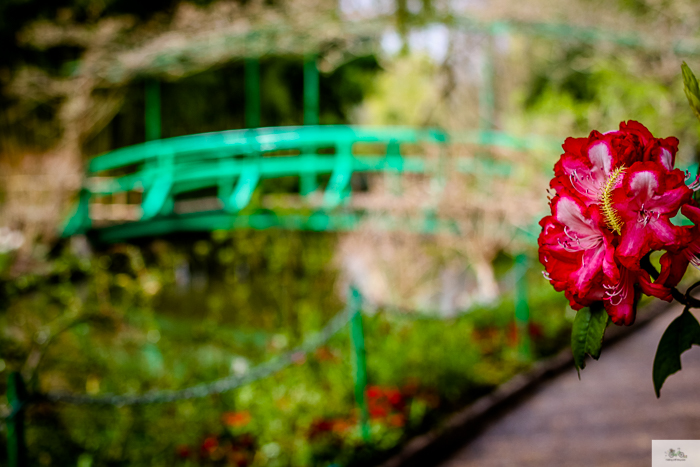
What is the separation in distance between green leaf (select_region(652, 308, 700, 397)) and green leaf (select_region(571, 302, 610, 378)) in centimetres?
8

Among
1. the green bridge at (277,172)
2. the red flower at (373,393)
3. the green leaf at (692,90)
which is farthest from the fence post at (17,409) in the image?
the green bridge at (277,172)

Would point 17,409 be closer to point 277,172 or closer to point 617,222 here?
point 617,222

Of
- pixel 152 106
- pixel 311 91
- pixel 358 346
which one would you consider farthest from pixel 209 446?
pixel 311 91

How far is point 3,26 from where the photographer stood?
33.4 feet

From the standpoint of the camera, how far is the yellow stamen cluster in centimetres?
66

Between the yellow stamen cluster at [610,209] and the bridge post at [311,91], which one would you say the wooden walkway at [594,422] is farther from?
the bridge post at [311,91]

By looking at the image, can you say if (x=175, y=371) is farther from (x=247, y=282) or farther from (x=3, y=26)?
(x=3, y=26)

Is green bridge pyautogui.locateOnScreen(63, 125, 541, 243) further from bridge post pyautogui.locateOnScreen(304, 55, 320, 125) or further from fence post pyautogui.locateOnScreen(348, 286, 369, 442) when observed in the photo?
fence post pyautogui.locateOnScreen(348, 286, 369, 442)

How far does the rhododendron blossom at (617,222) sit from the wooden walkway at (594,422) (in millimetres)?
2508

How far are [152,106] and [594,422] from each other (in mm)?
9842

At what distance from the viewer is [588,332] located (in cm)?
69

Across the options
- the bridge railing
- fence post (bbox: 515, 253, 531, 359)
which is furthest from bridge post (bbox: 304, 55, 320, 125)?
fence post (bbox: 515, 253, 531, 359)

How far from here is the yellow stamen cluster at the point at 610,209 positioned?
66 centimetres

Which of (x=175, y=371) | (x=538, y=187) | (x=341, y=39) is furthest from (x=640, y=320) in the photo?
(x=341, y=39)
